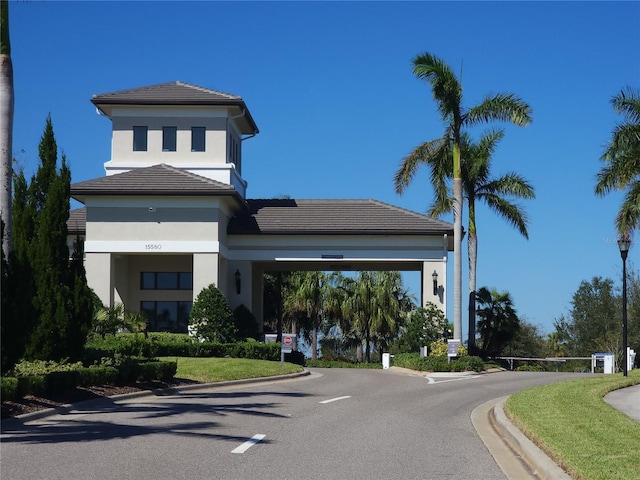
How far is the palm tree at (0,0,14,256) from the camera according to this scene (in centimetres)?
1953

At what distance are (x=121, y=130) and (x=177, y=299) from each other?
29.5 feet

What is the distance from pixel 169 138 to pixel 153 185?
534cm

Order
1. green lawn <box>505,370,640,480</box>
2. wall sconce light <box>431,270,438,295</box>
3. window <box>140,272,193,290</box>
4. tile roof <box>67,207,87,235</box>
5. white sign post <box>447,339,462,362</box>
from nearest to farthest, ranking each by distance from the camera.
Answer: green lawn <box>505,370,640,480</box> < white sign post <box>447,339,462,362</box> < wall sconce light <box>431,270,438,295</box> < tile roof <box>67,207,87,235</box> < window <box>140,272,193,290</box>

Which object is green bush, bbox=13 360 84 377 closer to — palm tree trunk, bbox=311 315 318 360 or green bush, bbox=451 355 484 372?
green bush, bbox=451 355 484 372

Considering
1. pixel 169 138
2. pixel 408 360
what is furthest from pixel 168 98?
pixel 408 360

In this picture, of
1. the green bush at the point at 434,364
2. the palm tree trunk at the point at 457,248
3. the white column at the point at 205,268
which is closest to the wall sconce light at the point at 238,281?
the white column at the point at 205,268

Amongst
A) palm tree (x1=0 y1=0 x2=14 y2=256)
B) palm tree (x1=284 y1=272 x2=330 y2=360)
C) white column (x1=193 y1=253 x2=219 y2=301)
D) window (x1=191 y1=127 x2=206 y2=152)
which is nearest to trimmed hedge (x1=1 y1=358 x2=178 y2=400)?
palm tree (x1=0 y1=0 x2=14 y2=256)

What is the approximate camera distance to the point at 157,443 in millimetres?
12742

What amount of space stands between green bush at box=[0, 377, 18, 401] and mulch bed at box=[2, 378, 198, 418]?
0.14 meters

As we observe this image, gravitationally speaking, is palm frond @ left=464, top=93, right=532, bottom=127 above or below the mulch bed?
above

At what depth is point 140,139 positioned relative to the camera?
1779 inches

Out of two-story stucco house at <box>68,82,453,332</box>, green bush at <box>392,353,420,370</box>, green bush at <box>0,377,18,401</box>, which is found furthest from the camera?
two-story stucco house at <box>68,82,453,332</box>

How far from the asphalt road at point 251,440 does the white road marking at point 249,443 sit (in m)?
0.02

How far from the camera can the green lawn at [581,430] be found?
1063 cm
